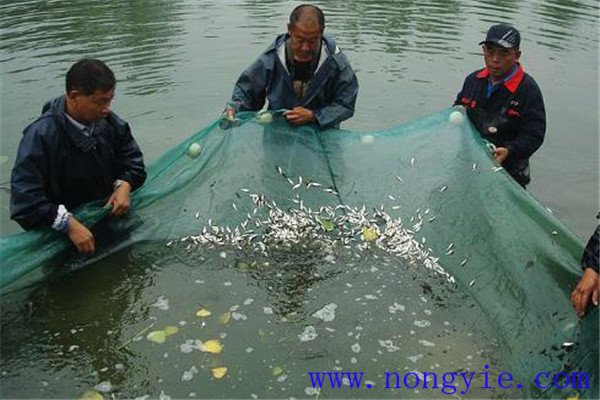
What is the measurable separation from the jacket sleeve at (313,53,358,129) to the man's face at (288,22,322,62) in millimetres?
323

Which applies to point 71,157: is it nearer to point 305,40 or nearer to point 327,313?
point 305,40

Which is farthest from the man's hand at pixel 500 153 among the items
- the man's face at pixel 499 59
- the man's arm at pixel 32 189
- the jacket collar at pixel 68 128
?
the man's arm at pixel 32 189

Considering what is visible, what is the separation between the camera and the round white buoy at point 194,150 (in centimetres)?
486

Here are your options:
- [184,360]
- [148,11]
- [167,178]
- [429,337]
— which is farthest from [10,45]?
[429,337]

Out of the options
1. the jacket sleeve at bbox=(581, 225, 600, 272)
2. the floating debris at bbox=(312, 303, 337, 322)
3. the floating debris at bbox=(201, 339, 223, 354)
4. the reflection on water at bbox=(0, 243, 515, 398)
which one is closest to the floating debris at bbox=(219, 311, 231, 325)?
the reflection on water at bbox=(0, 243, 515, 398)

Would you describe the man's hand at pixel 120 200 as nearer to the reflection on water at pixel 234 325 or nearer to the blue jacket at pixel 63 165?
the blue jacket at pixel 63 165

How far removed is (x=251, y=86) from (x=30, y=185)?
211 cm

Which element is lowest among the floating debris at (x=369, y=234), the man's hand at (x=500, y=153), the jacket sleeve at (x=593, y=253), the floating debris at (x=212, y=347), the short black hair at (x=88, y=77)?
the floating debris at (x=212, y=347)

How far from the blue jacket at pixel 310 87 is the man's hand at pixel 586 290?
8.15 feet

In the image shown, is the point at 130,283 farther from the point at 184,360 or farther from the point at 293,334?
the point at 293,334

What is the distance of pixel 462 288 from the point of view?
4.48 m

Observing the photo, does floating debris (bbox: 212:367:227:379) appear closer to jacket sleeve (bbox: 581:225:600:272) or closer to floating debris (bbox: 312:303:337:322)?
floating debris (bbox: 312:303:337:322)

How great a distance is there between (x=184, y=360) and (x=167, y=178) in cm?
167

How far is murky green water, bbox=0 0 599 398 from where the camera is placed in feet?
12.5
